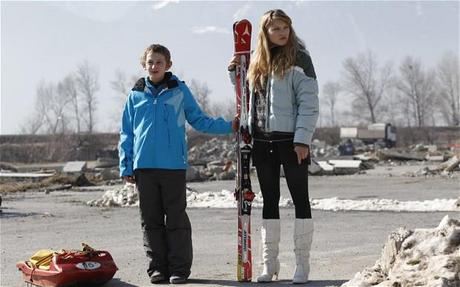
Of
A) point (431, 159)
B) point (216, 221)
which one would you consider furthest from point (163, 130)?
point (431, 159)

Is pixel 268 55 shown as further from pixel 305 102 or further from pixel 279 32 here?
pixel 305 102

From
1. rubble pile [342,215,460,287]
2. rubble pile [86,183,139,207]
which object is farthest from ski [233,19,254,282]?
rubble pile [86,183,139,207]

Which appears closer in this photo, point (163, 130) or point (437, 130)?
point (163, 130)

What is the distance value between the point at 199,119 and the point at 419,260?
95.1 inches

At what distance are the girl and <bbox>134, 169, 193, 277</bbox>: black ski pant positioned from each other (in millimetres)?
700

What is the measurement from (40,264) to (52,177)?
85.4ft

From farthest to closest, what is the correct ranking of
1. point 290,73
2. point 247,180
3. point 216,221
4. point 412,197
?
point 412,197, point 216,221, point 247,180, point 290,73

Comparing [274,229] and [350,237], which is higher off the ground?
[274,229]

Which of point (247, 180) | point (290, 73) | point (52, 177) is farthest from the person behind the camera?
point (52, 177)

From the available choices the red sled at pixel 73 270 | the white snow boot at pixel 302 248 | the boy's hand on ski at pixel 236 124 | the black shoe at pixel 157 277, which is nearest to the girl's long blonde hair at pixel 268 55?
the boy's hand on ski at pixel 236 124

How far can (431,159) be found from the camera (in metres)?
49.2

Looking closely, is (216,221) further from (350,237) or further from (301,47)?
(301,47)

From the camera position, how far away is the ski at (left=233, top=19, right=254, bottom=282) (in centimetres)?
614

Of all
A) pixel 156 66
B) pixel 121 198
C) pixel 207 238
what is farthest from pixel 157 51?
pixel 121 198
